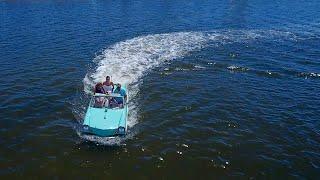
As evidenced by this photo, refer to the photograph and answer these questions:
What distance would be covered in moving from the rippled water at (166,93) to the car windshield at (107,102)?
159 cm

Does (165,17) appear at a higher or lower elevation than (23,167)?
higher

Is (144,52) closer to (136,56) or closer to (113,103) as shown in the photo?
(136,56)

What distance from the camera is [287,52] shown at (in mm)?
46000

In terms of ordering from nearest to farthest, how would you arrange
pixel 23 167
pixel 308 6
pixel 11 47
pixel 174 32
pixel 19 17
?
pixel 23 167, pixel 11 47, pixel 174 32, pixel 19 17, pixel 308 6

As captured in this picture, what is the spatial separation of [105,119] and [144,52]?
19.0m

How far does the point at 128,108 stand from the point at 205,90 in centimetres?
749

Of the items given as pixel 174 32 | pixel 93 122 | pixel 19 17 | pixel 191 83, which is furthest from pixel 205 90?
pixel 19 17

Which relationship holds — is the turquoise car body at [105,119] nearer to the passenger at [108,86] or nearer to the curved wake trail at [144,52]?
the curved wake trail at [144,52]

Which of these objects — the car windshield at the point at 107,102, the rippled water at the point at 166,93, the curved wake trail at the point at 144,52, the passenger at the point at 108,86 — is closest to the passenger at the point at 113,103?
the car windshield at the point at 107,102

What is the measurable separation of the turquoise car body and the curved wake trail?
157cm

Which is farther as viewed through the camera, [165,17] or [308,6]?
[308,6]

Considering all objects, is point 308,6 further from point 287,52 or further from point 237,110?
point 237,110

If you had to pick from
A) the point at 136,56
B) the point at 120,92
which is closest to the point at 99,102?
the point at 120,92

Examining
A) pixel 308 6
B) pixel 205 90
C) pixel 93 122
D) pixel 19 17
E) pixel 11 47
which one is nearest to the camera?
pixel 93 122
